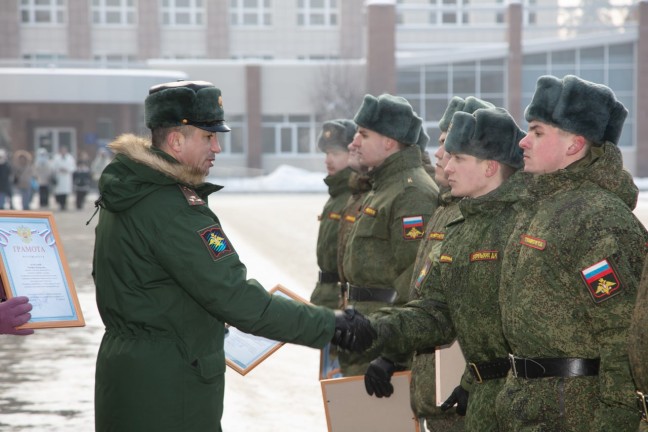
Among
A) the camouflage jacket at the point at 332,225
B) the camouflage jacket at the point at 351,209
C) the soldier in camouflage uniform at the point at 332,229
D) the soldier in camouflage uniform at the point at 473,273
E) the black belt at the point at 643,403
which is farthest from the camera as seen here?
the camouflage jacket at the point at 332,225

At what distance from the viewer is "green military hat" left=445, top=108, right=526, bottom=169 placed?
4863 millimetres

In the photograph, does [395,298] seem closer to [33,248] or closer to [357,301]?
[357,301]

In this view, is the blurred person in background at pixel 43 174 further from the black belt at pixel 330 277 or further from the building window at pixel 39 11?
the building window at pixel 39 11

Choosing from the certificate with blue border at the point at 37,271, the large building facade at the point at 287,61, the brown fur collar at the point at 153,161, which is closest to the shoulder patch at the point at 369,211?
the certificate with blue border at the point at 37,271

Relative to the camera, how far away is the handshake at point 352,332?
432 centimetres

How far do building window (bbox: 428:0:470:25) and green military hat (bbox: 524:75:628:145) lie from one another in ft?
198

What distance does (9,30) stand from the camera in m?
62.8

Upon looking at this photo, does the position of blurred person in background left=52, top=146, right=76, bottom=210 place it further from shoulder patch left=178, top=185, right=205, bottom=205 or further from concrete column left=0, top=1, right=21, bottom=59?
concrete column left=0, top=1, right=21, bottom=59

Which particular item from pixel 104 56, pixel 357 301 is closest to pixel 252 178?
pixel 104 56

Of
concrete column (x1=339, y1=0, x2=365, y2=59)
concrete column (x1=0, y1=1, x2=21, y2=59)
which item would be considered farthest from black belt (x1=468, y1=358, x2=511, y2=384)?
concrete column (x1=0, y1=1, x2=21, y2=59)

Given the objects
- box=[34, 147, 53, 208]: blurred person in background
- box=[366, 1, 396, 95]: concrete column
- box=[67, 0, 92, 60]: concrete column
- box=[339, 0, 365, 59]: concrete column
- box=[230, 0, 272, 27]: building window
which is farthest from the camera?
box=[230, 0, 272, 27]: building window

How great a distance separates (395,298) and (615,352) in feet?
9.47

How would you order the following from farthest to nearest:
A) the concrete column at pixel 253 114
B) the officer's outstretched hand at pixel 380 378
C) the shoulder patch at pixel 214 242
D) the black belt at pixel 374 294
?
the concrete column at pixel 253 114 < the black belt at pixel 374 294 < the officer's outstretched hand at pixel 380 378 < the shoulder patch at pixel 214 242

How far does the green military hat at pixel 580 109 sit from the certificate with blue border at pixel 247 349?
1608 millimetres
